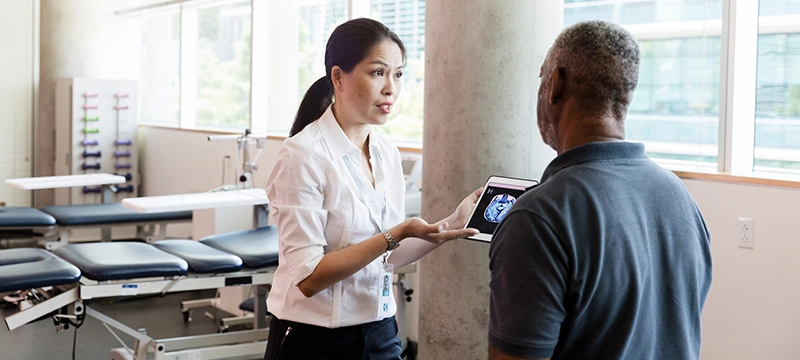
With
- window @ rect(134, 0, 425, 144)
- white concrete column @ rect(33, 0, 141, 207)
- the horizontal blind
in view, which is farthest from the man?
the horizontal blind

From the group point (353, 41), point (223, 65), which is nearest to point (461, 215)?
point (353, 41)

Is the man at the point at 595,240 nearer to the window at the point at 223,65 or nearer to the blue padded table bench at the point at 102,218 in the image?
the blue padded table bench at the point at 102,218

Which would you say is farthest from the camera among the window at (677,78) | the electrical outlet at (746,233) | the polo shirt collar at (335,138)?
the window at (677,78)

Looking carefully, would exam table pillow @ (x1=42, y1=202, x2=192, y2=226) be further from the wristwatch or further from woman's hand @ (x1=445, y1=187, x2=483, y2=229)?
the wristwatch

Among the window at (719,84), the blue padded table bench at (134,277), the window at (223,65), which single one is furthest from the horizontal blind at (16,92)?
the window at (719,84)

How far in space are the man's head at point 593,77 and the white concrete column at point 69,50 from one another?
754cm

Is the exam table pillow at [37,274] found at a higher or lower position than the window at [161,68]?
lower

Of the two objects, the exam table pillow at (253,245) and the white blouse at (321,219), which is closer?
the white blouse at (321,219)

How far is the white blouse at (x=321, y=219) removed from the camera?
1.67 m

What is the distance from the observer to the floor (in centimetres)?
427

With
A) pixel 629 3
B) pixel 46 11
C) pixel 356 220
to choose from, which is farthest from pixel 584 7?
pixel 46 11

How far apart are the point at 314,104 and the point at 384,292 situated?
19.1 inches

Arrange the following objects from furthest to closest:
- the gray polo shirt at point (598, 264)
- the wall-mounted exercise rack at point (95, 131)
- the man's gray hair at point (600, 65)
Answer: the wall-mounted exercise rack at point (95, 131) → the man's gray hair at point (600, 65) → the gray polo shirt at point (598, 264)

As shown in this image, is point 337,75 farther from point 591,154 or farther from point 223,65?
point 223,65
